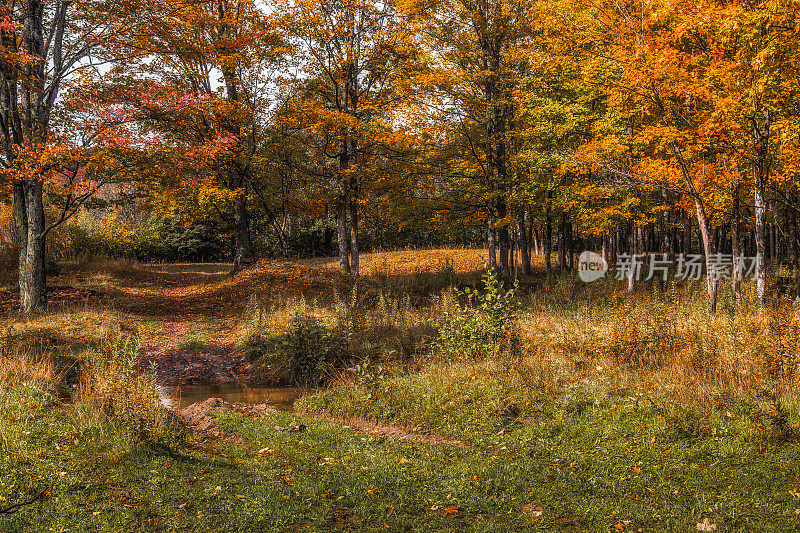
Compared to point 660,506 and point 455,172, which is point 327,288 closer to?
point 455,172

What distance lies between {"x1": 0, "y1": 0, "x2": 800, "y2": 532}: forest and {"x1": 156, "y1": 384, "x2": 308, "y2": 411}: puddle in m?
0.11

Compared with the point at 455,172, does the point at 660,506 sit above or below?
below

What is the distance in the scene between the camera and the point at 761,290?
1075 centimetres

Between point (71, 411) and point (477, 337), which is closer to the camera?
point (71, 411)

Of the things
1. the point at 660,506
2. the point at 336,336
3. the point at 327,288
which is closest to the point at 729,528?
the point at 660,506

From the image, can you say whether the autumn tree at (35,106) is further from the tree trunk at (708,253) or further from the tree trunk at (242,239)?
the tree trunk at (708,253)

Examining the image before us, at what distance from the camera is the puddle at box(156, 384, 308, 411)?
830 centimetres

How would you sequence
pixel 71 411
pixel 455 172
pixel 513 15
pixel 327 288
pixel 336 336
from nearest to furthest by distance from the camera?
1. pixel 71 411
2. pixel 336 336
3. pixel 327 288
4. pixel 513 15
5. pixel 455 172

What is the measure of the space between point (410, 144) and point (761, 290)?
37.4ft

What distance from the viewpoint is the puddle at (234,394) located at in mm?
8297

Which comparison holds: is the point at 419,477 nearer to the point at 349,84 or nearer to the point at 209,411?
the point at 209,411

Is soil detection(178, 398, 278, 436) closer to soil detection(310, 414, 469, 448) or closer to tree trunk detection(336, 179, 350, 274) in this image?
soil detection(310, 414, 469, 448)

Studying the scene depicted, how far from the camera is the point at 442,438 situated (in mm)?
6328

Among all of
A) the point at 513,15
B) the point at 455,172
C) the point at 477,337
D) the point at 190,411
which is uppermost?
the point at 513,15
